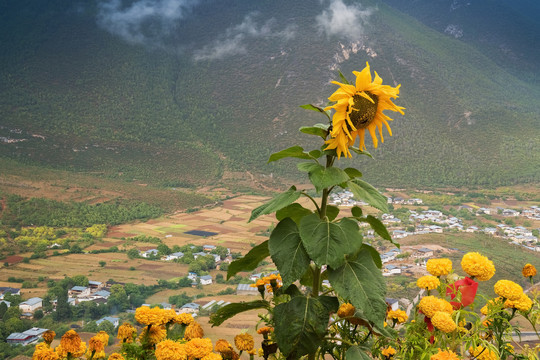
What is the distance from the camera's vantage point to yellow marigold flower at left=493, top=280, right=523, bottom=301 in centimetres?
125

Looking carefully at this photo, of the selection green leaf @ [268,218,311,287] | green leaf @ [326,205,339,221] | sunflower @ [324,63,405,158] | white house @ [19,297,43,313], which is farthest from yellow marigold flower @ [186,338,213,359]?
white house @ [19,297,43,313]

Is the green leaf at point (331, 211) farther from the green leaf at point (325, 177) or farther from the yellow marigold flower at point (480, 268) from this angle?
the yellow marigold flower at point (480, 268)

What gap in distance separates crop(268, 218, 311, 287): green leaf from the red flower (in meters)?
0.66

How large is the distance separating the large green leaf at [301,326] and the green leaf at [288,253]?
5.7 inches

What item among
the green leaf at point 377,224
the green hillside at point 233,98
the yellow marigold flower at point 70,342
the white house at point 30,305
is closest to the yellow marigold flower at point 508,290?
the green leaf at point 377,224

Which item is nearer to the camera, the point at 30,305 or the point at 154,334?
the point at 154,334

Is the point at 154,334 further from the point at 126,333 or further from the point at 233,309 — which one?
the point at 233,309

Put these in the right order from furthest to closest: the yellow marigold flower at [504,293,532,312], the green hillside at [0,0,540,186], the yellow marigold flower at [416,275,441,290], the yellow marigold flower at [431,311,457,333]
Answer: the green hillside at [0,0,540,186]
the yellow marigold flower at [416,275,441,290]
the yellow marigold flower at [504,293,532,312]
the yellow marigold flower at [431,311,457,333]

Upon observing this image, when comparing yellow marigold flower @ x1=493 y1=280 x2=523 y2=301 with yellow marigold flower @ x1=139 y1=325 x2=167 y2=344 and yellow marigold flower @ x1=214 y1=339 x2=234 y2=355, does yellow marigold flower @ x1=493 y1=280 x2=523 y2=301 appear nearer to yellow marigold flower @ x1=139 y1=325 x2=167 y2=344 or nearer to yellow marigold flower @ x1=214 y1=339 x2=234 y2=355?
yellow marigold flower @ x1=214 y1=339 x2=234 y2=355

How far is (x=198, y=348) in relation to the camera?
1071 millimetres

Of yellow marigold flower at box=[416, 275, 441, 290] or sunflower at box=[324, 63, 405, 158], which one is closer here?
sunflower at box=[324, 63, 405, 158]

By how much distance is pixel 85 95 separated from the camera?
6016 cm

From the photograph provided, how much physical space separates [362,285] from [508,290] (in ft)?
2.01

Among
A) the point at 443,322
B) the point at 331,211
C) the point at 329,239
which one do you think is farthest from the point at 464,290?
the point at 329,239
